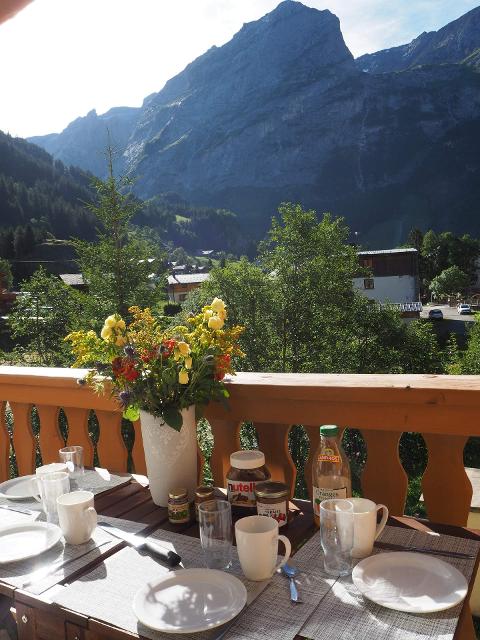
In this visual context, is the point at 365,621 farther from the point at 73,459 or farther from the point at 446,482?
the point at 73,459

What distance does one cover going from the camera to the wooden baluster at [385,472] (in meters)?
1.48

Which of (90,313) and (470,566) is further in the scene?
(90,313)

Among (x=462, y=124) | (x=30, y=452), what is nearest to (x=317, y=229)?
(x=30, y=452)

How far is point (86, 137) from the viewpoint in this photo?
451 feet

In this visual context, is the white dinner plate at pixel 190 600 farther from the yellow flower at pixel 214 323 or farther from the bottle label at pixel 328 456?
the yellow flower at pixel 214 323

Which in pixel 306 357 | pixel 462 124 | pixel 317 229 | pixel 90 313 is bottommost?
pixel 306 357

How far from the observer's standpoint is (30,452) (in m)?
2.21

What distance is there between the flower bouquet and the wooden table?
23cm

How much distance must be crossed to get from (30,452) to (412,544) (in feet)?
5.23

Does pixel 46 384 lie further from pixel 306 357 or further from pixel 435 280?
pixel 435 280

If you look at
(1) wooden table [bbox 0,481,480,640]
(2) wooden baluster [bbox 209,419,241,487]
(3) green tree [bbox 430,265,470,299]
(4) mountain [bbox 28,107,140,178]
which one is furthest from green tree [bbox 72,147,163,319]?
(4) mountain [bbox 28,107,140,178]

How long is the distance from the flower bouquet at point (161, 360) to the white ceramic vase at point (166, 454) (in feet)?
0.15

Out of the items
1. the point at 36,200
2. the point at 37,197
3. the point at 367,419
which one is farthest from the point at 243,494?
the point at 37,197

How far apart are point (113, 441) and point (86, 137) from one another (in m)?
148
